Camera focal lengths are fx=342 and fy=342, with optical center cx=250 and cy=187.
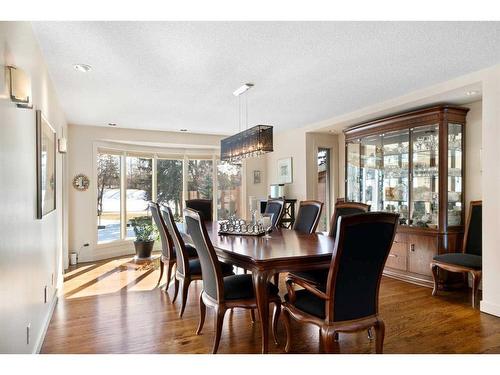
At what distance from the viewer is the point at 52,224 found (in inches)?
139

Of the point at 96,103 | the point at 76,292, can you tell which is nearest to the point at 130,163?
the point at 96,103

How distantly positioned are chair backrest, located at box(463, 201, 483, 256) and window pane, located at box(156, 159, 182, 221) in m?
5.04

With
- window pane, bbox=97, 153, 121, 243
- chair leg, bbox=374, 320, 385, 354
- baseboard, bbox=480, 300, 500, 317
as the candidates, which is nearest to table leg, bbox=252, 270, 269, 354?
chair leg, bbox=374, 320, 385, 354

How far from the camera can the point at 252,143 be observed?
372cm

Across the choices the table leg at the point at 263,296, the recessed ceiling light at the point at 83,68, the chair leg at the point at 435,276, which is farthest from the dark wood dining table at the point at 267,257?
the recessed ceiling light at the point at 83,68

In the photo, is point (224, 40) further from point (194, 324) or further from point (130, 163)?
point (130, 163)

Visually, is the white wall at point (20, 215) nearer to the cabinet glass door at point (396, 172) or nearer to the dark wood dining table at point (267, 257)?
the dark wood dining table at point (267, 257)

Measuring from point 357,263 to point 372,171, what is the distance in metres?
3.36

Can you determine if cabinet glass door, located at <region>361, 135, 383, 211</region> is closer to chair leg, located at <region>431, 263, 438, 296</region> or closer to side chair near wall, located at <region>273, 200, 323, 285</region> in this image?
chair leg, located at <region>431, 263, 438, 296</region>

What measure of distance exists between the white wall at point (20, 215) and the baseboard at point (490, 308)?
381cm

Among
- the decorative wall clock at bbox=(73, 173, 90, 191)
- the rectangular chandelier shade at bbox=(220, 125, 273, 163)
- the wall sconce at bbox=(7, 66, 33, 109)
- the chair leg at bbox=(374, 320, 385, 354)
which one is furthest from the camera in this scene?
the decorative wall clock at bbox=(73, 173, 90, 191)

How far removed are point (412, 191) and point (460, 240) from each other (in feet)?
2.65

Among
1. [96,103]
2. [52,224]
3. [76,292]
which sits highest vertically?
[96,103]

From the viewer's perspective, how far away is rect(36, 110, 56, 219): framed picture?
2531 millimetres
